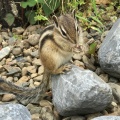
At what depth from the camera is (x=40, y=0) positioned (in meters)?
5.58

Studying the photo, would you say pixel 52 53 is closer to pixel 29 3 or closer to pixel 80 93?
pixel 80 93

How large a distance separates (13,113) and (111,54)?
143 cm

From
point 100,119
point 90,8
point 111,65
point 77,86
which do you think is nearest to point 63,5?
point 90,8

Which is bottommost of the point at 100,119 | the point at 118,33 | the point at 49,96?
the point at 49,96

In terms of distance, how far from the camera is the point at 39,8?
5.70 m

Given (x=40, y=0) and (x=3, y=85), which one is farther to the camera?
(x=40, y=0)

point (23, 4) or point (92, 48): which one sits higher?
point (23, 4)

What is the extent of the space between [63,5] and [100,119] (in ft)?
8.63

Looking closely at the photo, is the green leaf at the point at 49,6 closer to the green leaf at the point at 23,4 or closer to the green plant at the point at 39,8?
the green plant at the point at 39,8

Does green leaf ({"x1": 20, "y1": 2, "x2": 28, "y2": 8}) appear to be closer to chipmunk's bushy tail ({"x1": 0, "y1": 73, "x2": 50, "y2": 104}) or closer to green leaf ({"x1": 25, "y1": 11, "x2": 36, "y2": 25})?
green leaf ({"x1": 25, "y1": 11, "x2": 36, "y2": 25})

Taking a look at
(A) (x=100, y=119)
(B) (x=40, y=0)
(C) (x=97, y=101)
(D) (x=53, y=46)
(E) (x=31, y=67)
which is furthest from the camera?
(B) (x=40, y=0)

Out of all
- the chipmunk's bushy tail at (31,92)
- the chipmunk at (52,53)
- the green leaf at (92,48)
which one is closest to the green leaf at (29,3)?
the green leaf at (92,48)

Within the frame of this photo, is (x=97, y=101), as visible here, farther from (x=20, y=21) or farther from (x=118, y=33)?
(x=20, y=21)

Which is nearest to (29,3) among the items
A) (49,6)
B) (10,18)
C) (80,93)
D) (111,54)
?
(49,6)
